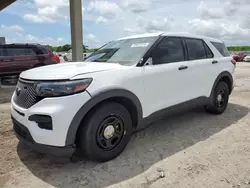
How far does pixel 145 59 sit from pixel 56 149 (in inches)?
67.7

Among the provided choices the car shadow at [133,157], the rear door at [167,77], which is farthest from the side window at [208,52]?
the car shadow at [133,157]

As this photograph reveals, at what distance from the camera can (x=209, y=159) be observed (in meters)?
3.00

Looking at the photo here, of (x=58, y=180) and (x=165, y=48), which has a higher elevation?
(x=165, y=48)

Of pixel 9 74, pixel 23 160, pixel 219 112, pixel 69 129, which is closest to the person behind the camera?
pixel 69 129

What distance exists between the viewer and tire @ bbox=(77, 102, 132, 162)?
2.64 m

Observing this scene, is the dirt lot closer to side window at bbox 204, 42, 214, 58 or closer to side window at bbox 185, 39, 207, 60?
side window at bbox 185, 39, 207, 60

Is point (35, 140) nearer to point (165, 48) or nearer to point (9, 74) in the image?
point (165, 48)

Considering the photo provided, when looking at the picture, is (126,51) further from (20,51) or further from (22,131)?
(20,51)

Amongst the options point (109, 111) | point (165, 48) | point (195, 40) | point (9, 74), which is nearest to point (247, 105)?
point (195, 40)

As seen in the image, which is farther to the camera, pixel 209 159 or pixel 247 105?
pixel 247 105

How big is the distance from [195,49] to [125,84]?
6.55 ft

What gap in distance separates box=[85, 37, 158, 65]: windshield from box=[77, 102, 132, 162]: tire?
2.61ft

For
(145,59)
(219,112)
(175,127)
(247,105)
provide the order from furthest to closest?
1. (247,105)
2. (219,112)
3. (175,127)
4. (145,59)

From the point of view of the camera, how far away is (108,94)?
274 cm
